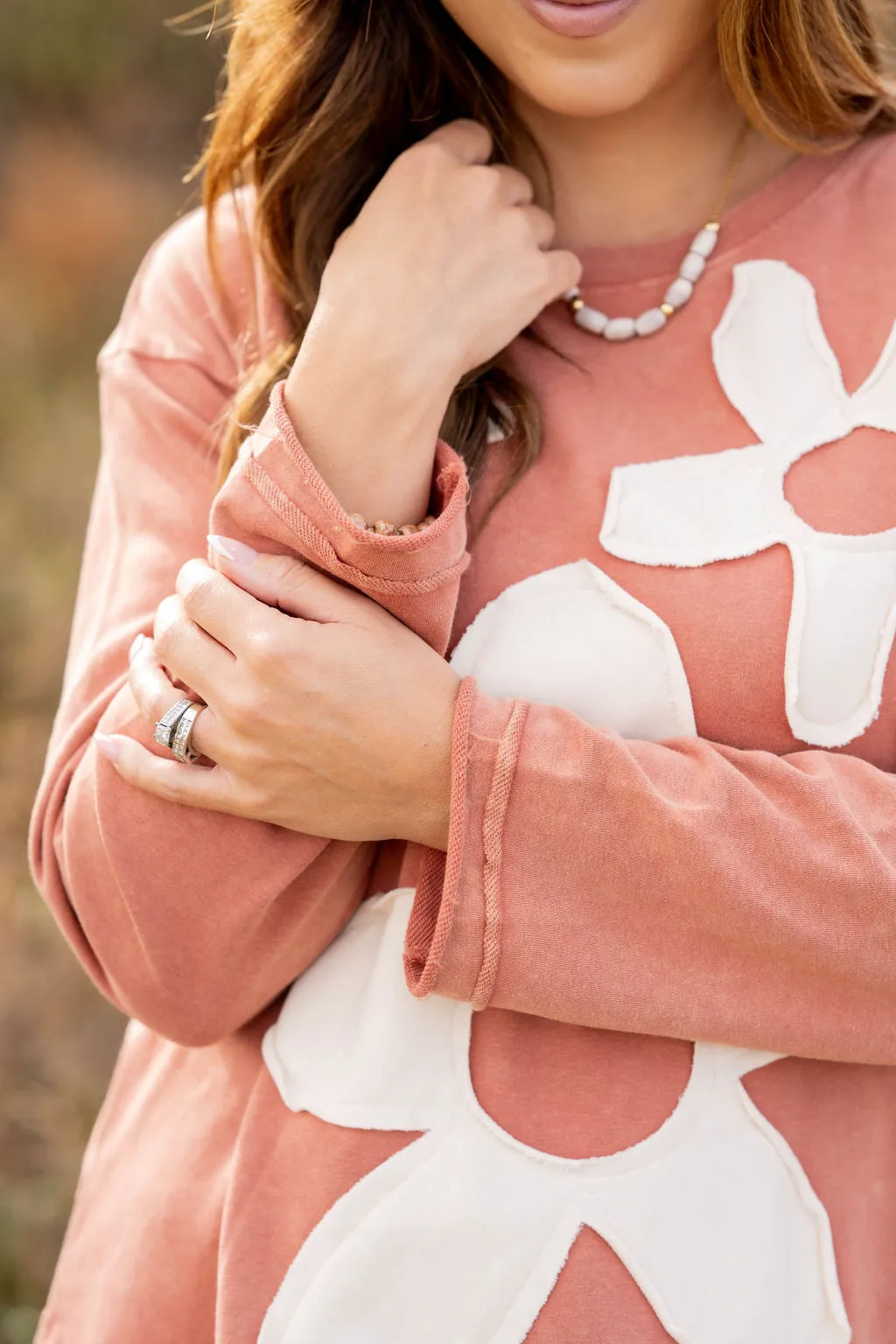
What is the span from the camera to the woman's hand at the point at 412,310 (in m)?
1.06

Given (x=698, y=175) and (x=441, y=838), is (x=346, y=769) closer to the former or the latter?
(x=441, y=838)

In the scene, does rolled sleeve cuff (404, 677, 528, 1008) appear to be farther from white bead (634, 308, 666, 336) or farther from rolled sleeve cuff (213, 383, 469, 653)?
white bead (634, 308, 666, 336)

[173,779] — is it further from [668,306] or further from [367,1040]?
[668,306]

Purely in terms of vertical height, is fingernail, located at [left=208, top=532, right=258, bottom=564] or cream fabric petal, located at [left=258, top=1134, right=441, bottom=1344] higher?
fingernail, located at [left=208, top=532, right=258, bottom=564]

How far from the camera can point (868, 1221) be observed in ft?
3.54

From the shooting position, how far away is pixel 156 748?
1.10m

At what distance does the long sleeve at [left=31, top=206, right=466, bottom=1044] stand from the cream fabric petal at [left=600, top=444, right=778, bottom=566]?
5.7 inches

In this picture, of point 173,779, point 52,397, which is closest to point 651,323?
point 173,779

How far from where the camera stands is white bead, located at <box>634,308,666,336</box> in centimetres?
119

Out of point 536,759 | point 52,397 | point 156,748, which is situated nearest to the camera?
point 536,759

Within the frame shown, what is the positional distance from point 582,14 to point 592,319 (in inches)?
9.8

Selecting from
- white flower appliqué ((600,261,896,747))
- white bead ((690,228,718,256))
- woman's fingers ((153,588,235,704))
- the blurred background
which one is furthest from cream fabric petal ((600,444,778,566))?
the blurred background

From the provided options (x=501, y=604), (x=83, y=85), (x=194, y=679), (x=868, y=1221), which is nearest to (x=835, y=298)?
(x=501, y=604)

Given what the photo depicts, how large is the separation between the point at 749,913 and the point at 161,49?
5158mm
